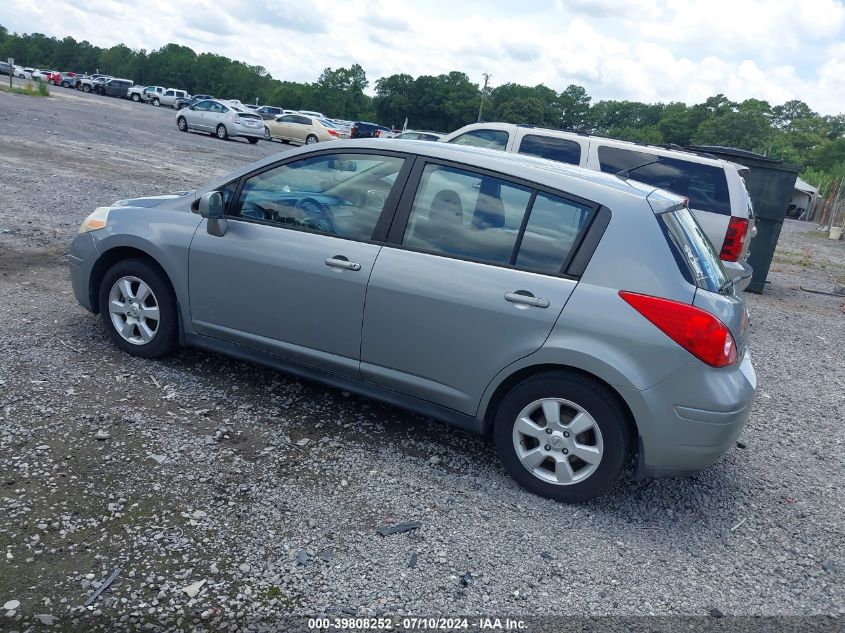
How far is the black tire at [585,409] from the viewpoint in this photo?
383cm

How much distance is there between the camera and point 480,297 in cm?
404

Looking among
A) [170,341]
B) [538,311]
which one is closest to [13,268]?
[170,341]

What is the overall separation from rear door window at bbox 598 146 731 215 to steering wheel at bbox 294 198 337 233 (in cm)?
526

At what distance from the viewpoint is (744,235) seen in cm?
881

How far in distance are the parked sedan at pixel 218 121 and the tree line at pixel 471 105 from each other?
5993 centimetres

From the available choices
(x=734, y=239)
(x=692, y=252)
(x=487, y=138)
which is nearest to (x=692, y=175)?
(x=734, y=239)

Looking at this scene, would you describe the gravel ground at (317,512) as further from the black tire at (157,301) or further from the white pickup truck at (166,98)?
the white pickup truck at (166,98)

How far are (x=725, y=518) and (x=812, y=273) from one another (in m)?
13.1

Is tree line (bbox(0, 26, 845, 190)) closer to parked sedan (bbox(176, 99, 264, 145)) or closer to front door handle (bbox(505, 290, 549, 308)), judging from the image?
parked sedan (bbox(176, 99, 264, 145))

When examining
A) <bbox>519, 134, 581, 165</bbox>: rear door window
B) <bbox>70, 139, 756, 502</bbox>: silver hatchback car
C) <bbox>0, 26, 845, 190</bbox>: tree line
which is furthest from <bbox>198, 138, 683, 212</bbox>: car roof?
<bbox>0, 26, 845, 190</bbox>: tree line

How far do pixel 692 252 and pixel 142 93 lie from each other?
66937mm

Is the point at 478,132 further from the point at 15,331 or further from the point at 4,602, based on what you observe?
the point at 4,602

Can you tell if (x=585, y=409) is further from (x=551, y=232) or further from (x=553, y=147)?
(x=553, y=147)

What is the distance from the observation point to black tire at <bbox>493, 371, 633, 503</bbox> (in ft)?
12.6
